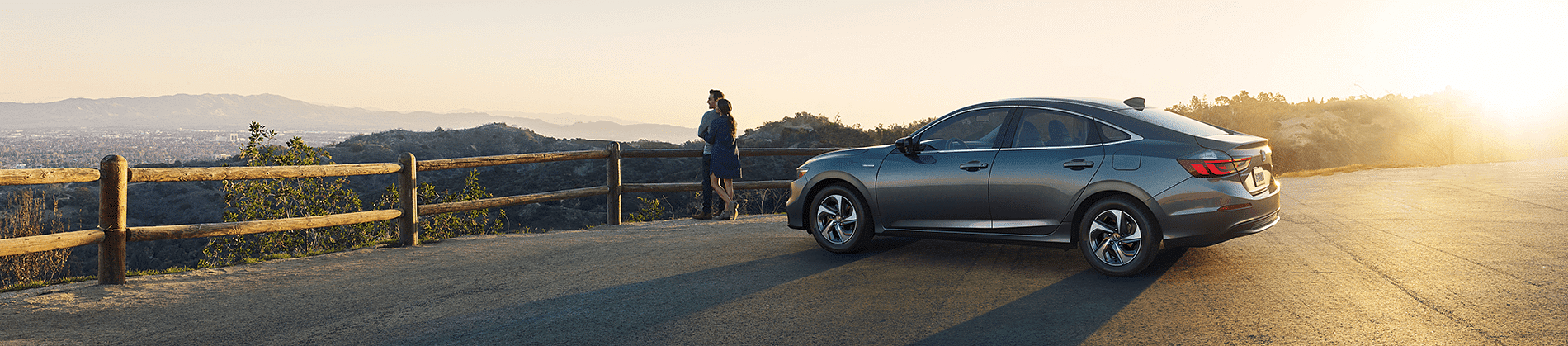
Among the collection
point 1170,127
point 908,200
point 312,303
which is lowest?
point 312,303

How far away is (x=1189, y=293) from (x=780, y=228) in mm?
5189

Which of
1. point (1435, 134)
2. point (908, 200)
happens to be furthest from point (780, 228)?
point (1435, 134)

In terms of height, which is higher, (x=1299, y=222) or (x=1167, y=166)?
(x=1167, y=166)

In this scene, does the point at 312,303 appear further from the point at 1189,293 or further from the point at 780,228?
the point at 1189,293

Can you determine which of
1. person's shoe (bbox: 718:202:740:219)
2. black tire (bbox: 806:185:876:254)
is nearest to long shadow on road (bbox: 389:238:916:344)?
black tire (bbox: 806:185:876:254)

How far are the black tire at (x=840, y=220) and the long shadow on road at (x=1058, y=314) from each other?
1911mm

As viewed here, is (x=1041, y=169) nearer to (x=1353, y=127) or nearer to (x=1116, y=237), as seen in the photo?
(x=1116, y=237)

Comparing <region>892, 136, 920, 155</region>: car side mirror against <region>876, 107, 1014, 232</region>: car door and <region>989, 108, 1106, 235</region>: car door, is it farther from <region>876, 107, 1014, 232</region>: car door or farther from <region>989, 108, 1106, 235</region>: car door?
<region>989, 108, 1106, 235</region>: car door

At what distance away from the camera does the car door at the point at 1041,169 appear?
253 inches

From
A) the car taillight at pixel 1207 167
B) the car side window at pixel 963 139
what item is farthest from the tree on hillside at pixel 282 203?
the car taillight at pixel 1207 167

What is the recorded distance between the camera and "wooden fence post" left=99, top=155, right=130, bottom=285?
6.96 metres

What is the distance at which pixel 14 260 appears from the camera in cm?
848

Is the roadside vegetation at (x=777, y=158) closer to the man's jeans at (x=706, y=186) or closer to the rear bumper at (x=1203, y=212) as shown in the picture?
the man's jeans at (x=706, y=186)

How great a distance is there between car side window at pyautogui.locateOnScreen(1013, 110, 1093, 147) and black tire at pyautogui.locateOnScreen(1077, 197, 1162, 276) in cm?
55
